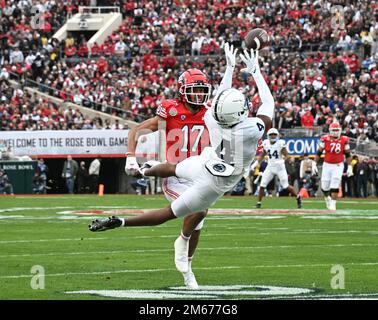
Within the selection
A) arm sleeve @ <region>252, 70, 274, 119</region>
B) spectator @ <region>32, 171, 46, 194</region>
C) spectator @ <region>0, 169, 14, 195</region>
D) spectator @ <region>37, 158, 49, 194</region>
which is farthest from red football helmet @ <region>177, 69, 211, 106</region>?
spectator @ <region>37, 158, 49, 194</region>

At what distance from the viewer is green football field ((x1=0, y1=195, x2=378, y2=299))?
9.40 meters

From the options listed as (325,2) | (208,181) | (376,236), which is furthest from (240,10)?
(208,181)

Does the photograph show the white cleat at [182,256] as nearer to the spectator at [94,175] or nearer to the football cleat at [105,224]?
the football cleat at [105,224]

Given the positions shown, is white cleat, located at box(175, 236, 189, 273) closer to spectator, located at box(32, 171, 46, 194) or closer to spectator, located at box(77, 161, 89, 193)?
spectator, located at box(32, 171, 46, 194)

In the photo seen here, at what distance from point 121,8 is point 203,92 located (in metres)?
32.5

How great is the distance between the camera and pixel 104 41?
4141 centimetres

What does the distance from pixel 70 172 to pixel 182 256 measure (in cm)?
2372

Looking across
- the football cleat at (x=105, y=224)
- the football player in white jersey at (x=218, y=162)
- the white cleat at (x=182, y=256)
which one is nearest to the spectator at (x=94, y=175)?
the white cleat at (x=182, y=256)

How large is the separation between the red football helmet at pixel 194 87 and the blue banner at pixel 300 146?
67.2 ft

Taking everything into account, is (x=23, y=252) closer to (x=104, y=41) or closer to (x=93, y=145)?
(x=93, y=145)

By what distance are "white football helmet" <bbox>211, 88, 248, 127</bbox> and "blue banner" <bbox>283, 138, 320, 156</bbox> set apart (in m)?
21.7

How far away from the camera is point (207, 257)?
A: 12578mm

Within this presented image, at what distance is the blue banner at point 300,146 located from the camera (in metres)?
31.0

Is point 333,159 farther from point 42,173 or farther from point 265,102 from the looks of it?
point 42,173
